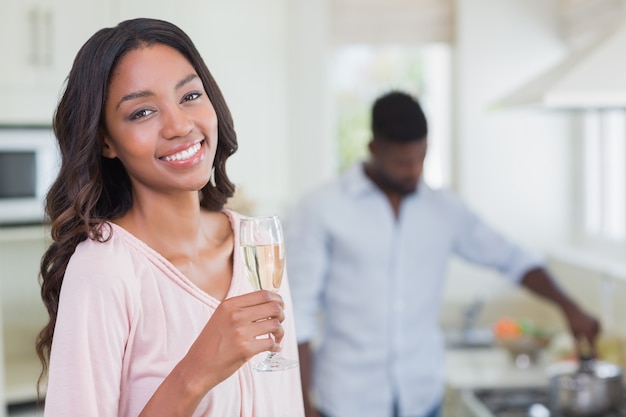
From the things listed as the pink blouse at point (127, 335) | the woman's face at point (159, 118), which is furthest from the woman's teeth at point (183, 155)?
the pink blouse at point (127, 335)

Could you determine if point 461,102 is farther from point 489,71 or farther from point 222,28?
point 222,28

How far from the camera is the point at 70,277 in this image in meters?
0.92

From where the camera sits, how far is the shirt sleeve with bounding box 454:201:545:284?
2.55 m

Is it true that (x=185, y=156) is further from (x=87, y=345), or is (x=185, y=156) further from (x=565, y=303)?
(x=565, y=303)

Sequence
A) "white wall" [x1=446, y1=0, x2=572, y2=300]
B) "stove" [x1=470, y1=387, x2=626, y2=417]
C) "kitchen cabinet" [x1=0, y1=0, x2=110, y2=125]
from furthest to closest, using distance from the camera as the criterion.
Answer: "white wall" [x1=446, y1=0, x2=572, y2=300], "stove" [x1=470, y1=387, x2=626, y2=417], "kitchen cabinet" [x1=0, y1=0, x2=110, y2=125]

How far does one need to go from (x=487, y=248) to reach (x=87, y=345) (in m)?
1.80

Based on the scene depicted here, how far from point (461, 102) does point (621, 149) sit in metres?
0.76

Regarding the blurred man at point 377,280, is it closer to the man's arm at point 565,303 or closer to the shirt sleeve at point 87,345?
the man's arm at point 565,303

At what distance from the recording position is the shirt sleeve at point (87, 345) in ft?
2.95

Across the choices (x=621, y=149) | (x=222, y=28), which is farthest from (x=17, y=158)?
(x=621, y=149)

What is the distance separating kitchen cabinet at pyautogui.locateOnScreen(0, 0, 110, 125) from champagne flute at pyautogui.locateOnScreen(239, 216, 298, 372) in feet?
1.05

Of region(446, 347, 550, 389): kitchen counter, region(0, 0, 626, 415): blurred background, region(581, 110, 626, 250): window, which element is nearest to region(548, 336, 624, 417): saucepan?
region(446, 347, 550, 389): kitchen counter

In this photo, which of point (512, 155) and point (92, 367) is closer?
point (92, 367)

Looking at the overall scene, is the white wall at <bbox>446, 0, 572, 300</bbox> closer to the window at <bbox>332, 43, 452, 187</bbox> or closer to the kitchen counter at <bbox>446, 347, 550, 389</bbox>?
the window at <bbox>332, 43, 452, 187</bbox>
